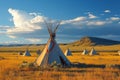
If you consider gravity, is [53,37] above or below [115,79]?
above

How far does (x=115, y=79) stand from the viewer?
56.1ft

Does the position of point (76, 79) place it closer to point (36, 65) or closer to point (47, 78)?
point (47, 78)

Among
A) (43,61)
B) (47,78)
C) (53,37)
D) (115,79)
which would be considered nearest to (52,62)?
(43,61)

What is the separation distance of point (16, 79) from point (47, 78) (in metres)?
Result: 1.83

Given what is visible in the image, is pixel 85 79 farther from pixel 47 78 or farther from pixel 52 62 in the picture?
pixel 52 62

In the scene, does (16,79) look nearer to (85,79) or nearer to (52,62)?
(85,79)

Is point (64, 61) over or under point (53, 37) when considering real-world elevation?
under

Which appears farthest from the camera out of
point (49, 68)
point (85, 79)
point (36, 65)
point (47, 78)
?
point (36, 65)

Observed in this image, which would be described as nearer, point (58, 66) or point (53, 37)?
point (58, 66)

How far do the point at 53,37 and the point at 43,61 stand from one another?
266 centimetres

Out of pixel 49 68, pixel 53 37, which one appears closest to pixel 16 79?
pixel 49 68

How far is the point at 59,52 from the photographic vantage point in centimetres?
2758

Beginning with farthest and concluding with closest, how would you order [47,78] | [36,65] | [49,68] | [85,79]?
[36,65] < [49,68] < [47,78] < [85,79]

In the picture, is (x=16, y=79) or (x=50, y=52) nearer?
(x=16, y=79)
